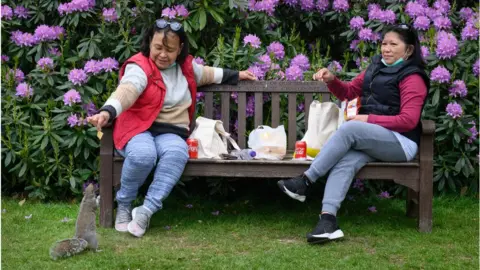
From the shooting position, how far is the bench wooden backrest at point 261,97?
563 centimetres

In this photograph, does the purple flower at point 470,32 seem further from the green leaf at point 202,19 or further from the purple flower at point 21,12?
the purple flower at point 21,12

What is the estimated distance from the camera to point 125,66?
5234 mm

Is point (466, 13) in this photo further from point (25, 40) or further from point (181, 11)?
point (25, 40)

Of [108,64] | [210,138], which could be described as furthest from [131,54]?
[210,138]

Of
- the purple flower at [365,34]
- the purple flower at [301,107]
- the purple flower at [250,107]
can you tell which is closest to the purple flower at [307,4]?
the purple flower at [365,34]

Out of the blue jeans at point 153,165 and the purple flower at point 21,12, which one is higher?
the purple flower at point 21,12

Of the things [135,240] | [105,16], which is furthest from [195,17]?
[135,240]

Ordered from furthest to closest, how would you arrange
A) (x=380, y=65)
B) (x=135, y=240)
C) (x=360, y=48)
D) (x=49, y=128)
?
(x=360, y=48), (x=49, y=128), (x=380, y=65), (x=135, y=240)

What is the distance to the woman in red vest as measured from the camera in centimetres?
493

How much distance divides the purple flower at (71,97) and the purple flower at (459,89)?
270 cm

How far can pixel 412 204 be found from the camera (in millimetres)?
5531

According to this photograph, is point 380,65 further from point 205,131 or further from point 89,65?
point 89,65

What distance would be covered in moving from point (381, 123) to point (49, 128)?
2.41 meters

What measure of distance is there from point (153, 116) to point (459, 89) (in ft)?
7.38
